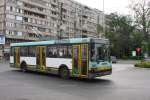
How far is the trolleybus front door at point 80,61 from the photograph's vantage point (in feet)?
52.3

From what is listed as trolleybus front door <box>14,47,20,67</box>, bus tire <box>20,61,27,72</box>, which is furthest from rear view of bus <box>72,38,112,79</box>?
trolleybus front door <box>14,47,20,67</box>

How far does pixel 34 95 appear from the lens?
1107 centimetres

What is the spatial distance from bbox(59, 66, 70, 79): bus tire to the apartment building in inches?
1559

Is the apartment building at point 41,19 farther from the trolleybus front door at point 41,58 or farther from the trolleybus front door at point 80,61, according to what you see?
the trolleybus front door at point 80,61

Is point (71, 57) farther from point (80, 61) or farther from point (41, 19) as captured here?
point (41, 19)

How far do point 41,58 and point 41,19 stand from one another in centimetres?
7159

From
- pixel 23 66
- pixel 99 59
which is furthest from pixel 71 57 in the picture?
pixel 23 66

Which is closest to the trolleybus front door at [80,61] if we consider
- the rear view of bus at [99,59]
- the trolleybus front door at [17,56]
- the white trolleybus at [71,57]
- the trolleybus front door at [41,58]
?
the white trolleybus at [71,57]

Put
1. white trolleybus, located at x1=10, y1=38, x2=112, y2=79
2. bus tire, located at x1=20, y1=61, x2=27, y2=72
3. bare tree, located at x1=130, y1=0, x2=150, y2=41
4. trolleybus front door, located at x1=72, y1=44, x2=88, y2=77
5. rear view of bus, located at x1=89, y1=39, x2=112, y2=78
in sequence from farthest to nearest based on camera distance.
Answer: bare tree, located at x1=130, y1=0, x2=150, y2=41, bus tire, located at x1=20, y1=61, x2=27, y2=72, trolleybus front door, located at x1=72, y1=44, x2=88, y2=77, white trolleybus, located at x1=10, y1=38, x2=112, y2=79, rear view of bus, located at x1=89, y1=39, x2=112, y2=78

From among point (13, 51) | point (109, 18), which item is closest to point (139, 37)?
point (109, 18)

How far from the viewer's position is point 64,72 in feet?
58.3

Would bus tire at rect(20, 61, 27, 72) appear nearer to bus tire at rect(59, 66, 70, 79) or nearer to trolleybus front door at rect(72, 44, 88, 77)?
bus tire at rect(59, 66, 70, 79)

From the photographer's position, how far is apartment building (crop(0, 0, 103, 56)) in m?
76.2

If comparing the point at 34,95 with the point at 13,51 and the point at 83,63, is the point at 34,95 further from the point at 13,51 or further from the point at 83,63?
the point at 13,51
